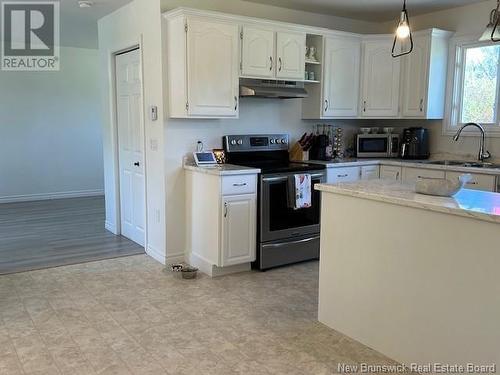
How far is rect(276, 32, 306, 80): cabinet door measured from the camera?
4.43 m

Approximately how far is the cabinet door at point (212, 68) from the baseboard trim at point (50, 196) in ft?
15.6

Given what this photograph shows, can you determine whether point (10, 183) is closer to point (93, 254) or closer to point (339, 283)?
point (93, 254)

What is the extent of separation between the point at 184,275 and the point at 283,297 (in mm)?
924

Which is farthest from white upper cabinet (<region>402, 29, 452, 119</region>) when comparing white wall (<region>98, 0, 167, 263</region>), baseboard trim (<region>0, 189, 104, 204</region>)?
baseboard trim (<region>0, 189, 104, 204</region>)

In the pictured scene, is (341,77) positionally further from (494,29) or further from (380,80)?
(494,29)

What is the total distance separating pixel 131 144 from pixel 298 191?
1946mm

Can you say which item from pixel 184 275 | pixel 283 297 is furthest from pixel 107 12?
pixel 283 297

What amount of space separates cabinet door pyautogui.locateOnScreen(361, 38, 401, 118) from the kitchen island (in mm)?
2270

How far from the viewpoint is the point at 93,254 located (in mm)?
4684

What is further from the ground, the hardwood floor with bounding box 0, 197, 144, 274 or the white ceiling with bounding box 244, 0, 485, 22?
the white ceiling with bounding box 244, 0, 485, 22

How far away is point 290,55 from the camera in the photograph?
4.52 m

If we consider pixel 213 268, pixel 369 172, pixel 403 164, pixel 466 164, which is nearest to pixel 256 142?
pixel 369 172

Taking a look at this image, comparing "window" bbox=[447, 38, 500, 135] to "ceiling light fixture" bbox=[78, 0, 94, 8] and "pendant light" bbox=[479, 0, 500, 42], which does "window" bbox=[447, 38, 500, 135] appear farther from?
"ceiling light fixture" bbox=[78, 0, 94, 8]

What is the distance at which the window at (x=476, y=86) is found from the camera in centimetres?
467
